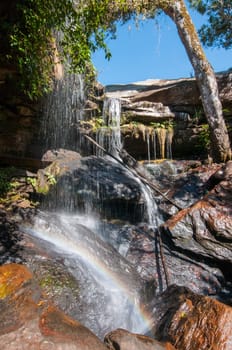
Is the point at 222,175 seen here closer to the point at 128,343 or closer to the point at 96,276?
the point at 96,276

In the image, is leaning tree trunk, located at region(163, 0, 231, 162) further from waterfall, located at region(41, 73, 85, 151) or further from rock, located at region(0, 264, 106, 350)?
rock, located at region(0, 264, 106, 350)

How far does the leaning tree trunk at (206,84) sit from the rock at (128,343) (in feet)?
24.5

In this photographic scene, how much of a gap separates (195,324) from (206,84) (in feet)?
25.5

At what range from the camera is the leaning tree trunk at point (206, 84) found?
30.3 feet

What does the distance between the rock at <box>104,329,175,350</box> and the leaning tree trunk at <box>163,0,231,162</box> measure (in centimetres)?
746

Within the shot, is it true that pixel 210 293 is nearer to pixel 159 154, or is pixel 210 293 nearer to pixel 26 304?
pixel 26 304

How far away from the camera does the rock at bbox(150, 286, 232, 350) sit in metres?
2.95

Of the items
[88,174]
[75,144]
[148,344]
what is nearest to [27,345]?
[148,344]

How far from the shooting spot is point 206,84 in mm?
9328

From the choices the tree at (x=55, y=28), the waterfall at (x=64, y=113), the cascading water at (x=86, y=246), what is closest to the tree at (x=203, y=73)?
the cascading water at (x=86, y=246)

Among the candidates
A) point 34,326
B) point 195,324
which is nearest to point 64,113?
point 195,324

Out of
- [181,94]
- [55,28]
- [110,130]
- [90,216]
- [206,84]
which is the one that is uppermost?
[181,94]

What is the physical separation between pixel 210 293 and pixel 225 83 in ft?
25.6

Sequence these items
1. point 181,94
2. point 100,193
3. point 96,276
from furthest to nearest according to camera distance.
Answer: point 181,94 < point 100,193 < point 96,276
